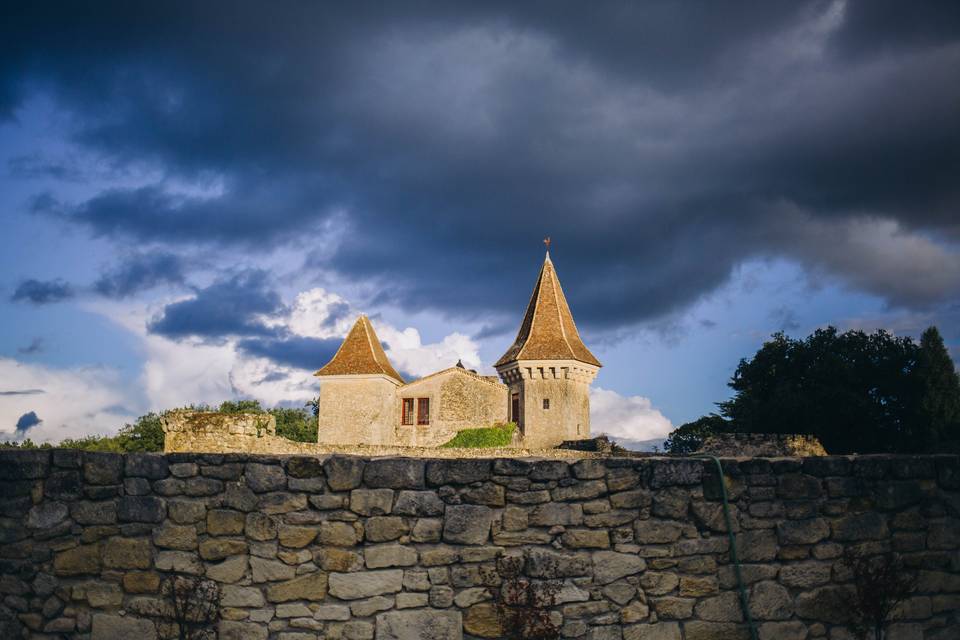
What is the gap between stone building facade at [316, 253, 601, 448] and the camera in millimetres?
36875

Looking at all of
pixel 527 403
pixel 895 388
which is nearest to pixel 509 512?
pixel 527 403

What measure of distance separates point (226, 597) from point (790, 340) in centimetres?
4101

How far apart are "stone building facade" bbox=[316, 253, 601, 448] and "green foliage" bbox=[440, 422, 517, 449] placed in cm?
67

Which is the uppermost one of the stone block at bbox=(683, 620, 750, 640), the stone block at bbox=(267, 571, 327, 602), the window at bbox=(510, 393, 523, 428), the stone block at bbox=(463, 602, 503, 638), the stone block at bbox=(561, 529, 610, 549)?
the window at bbox=(510, 393, 523, 428)

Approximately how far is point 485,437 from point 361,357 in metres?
9.37

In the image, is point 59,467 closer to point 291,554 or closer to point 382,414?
point 291,554

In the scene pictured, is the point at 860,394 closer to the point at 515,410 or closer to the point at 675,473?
the point at 515,410

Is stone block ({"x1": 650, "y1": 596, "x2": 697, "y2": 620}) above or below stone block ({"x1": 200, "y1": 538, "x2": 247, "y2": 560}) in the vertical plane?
below

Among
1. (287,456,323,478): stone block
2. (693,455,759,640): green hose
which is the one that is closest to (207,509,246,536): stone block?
(287,456,323,478): stone block

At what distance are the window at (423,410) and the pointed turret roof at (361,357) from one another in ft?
8.01

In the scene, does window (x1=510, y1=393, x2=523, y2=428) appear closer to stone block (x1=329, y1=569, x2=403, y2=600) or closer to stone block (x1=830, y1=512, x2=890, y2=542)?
stone block (x1=830, y1=512, x2=890, y2=542)

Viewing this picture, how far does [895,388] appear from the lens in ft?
124

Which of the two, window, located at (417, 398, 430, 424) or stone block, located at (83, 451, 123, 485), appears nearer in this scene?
stone block, located at (83, 451, 123, 485)

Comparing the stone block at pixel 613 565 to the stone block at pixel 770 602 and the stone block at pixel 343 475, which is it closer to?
the stone block at pixel 770 602
